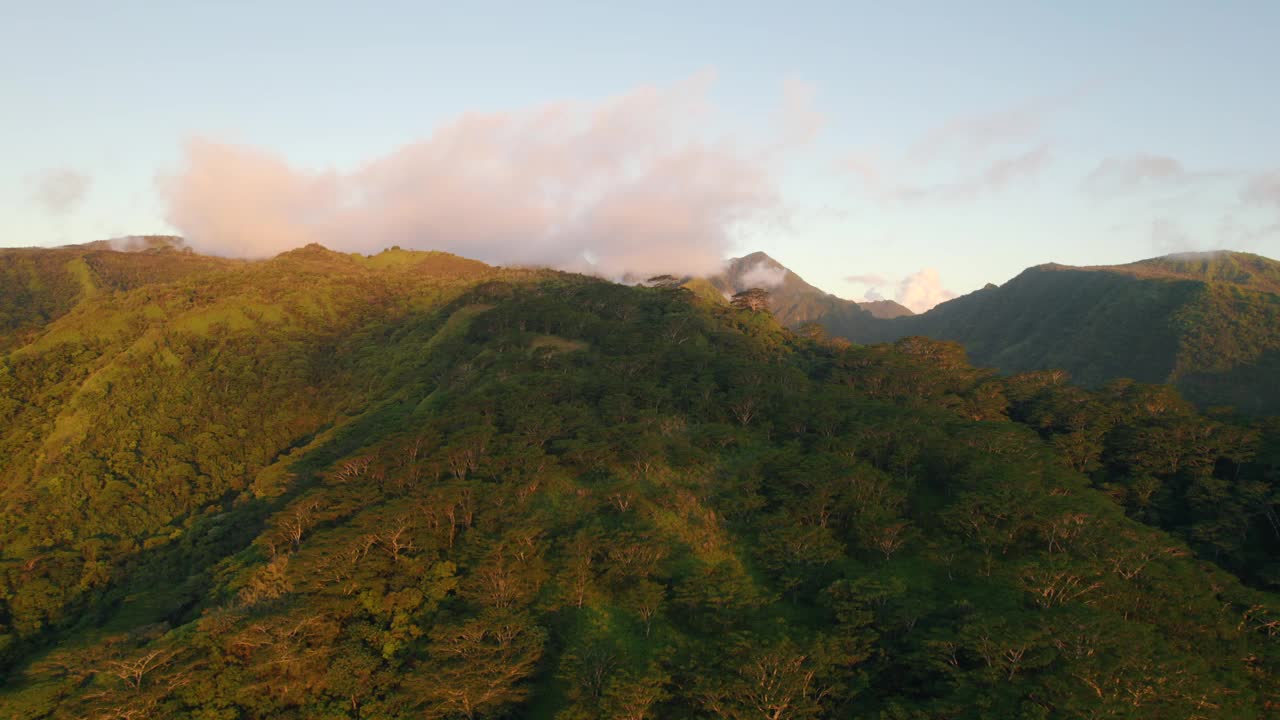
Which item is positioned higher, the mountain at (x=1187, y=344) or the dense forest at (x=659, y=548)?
the mountain at (x=1187, y=344)

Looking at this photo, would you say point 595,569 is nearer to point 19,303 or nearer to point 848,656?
point 848,656

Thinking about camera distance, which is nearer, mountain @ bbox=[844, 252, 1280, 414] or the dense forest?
the dense forest

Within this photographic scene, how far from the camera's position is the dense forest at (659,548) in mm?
31969

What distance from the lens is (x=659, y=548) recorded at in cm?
4316

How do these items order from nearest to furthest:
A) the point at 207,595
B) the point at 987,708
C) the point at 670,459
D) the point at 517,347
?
the point at 987,708, the point at 207,595, the point at 670,459, the point at 517,347

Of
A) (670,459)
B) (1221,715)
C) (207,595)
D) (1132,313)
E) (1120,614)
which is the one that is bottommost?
(207,595)

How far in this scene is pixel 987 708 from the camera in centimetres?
2792

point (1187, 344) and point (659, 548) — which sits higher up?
point (1187, 344)

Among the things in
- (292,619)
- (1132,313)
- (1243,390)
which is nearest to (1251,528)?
(292,619)

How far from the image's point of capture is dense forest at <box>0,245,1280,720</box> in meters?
32.0

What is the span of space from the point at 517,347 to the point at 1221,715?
270 ft

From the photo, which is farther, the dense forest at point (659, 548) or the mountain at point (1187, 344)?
the mountain at point (1187, 344)

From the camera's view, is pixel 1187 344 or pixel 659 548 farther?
pixel 1187 344

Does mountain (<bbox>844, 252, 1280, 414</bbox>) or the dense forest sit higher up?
mountain (<bbox>844, 252, 1280, 414</bbox>)
